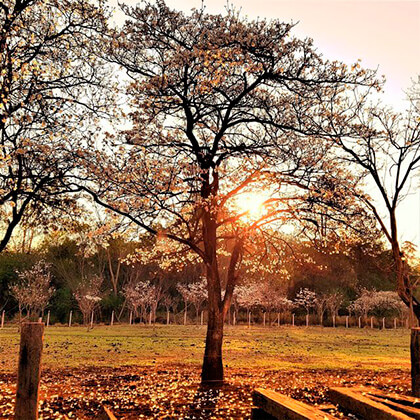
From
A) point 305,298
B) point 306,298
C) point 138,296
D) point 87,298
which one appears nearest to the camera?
point 87,298

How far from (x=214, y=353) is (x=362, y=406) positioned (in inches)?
338

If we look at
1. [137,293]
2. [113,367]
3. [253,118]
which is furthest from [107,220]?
[137,293]

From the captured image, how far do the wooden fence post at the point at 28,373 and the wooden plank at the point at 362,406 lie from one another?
14.9 ft

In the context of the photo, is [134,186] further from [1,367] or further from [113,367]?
[1,367]

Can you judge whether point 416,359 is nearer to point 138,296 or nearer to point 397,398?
point 397,398

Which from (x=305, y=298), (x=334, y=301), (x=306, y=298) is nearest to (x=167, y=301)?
(x=305, y=298)

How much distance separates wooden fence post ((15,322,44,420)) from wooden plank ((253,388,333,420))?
3.27 metres

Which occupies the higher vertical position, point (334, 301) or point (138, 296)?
point (334, 301)

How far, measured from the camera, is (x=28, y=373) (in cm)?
616

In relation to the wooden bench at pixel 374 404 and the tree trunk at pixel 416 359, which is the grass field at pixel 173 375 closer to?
the tree trunk at pixel 416 359

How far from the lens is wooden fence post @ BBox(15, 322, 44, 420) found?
20.1 ft

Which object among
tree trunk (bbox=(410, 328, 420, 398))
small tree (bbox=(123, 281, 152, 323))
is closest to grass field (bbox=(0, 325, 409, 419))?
tree trunk (bbox=(410, 328, 420, 398))

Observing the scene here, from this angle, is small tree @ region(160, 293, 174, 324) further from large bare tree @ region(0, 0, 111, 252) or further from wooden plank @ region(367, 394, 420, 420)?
wooden plank @ region(367, 394, 420, 420)

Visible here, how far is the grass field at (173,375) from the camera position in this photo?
34.8 feet
